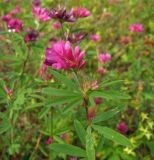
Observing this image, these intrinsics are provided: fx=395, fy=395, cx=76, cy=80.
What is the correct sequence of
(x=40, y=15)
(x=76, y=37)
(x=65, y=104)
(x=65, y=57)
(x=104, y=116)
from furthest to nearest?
1. (x=40, y=15)
2. (x=65, y=104)
3. (x=76, y=37)
4. (x=104, y=116)
5. (x=65, y=57)

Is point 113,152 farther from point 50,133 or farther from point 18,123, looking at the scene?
point 18,123

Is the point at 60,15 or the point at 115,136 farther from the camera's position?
the point at 60,15

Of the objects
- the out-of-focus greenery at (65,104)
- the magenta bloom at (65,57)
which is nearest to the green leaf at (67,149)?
the out-of-focus greenery at (65,104)

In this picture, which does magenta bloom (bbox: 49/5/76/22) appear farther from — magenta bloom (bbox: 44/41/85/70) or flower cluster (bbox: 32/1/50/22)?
flower cluster (bbox: 32/1/50/22)

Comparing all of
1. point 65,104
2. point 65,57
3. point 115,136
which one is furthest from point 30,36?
point 115,136

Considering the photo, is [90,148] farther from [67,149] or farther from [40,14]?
[40,14]

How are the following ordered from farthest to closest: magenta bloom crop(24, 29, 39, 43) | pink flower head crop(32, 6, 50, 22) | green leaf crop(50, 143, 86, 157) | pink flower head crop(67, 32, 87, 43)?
pink flower head crop(32, 6, 50, 22)
magenta bloom crop(24, 29, 39, 43)
pink flower head crop(67, 32, 87, 43)
green leaf crop(50, 143, 86, 157)

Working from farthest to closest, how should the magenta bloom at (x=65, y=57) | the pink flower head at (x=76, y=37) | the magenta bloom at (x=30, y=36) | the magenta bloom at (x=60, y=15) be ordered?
the magenta bloom at (x=30, y=36) < the pink flower head at (x=76, y=37) < the magenta bloom at (x=60, y=15) < the magenta bloom at (x=65, y=57)

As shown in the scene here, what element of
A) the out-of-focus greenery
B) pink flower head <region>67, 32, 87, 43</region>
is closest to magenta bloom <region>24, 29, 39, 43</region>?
the out-of-focus greenery

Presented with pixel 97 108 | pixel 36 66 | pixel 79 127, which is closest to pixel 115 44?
pixel 36 66

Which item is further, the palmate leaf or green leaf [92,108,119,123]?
green leaf [92,108,119,123]

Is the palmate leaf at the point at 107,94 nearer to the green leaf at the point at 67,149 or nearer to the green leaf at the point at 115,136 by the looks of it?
the green leaf at the point at 115,136
